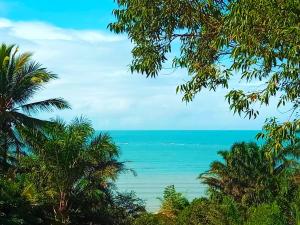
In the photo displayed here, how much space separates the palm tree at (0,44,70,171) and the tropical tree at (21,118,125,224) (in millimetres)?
3048

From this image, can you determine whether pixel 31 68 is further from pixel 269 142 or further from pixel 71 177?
pixel 269 142

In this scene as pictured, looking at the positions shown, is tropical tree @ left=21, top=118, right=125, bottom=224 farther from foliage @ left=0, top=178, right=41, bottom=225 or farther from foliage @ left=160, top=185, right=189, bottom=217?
foliage @ left=160, top=185, right=189, bottom=217

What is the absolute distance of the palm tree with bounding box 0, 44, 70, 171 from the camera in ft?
70.2

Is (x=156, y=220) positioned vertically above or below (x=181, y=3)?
below

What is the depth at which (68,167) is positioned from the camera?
671 inches

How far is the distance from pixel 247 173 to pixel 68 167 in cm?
855

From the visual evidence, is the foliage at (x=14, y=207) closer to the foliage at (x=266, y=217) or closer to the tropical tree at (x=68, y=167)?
the tropical tree at (x=68, y=167)

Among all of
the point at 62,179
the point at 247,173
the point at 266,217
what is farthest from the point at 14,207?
the point at 247,173

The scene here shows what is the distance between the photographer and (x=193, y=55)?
33.8 feet

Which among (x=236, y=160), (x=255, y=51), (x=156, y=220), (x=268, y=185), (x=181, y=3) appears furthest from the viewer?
(x=236, y=160)

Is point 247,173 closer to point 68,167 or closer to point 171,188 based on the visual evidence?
point 171,188

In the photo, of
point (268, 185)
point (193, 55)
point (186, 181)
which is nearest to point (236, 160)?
point (268, 185)

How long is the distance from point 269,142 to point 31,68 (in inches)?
611

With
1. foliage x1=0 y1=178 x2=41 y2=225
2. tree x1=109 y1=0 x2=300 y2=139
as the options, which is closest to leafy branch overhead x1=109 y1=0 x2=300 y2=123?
tree x1=109 y1=0 x2=300 y2=139
